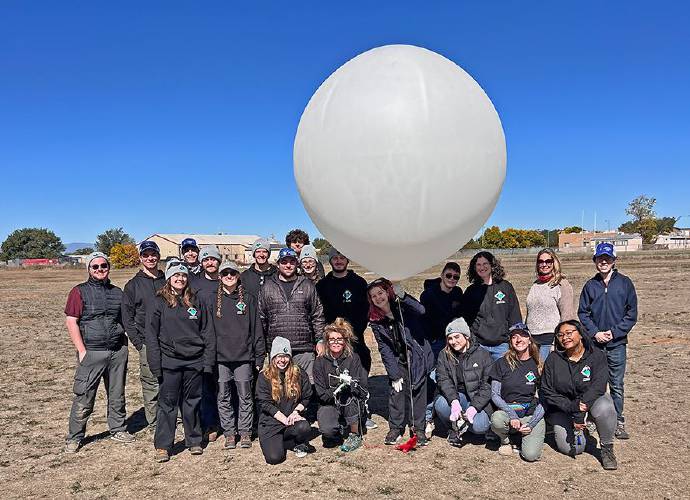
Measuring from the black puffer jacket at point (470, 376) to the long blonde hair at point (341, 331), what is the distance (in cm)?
83

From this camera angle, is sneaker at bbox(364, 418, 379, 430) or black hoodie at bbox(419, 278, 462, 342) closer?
black hoodie at bbox(419, 278, 462, 342)

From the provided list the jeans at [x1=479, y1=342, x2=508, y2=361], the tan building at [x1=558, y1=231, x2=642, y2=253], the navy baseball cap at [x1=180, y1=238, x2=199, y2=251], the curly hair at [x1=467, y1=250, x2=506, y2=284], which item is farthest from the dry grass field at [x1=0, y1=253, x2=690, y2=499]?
the tan building at [x1=558, y1=231, x2=642, y2=253]

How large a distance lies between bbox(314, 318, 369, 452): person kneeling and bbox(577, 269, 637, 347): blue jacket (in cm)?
207

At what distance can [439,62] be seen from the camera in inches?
143

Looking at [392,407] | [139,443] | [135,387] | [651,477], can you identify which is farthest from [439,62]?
[135,387]

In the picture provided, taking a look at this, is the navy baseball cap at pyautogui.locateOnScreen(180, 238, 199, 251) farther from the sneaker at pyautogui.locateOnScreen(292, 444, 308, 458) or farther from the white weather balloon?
the sneaker at pyautogui.locateOnScreen(292, 444, 308, 458)

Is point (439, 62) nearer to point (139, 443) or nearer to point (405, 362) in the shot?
point (405, 362)

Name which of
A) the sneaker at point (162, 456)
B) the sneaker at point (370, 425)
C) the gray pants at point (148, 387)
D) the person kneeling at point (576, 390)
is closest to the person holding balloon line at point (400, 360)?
the sneaker at point (370, 425)

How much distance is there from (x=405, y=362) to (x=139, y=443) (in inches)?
99.9

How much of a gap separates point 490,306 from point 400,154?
2129 millimetres

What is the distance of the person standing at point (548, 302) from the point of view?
15.1 ft

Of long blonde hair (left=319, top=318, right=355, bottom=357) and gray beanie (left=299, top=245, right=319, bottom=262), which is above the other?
gray beanie (left=299, top=245, right=319, bottom=262)

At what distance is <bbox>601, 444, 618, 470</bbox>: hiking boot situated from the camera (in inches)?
155

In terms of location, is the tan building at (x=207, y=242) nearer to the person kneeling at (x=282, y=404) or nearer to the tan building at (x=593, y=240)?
the tan building at (x=593, y=240)
